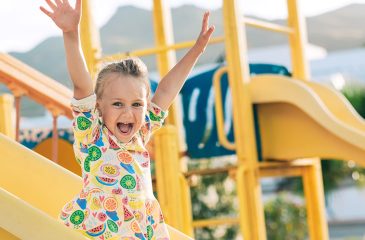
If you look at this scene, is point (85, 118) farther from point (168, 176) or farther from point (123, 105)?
point (168, 176)

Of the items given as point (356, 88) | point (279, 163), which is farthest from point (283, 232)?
point (279, 163)

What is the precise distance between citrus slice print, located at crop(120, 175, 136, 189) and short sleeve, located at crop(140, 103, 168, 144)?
171 mm

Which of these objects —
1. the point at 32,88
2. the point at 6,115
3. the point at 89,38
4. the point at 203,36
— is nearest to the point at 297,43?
the point at 89,38

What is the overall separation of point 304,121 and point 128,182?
2629 mm

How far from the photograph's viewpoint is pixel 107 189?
2.37 m

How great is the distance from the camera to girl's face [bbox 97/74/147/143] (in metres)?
2.37

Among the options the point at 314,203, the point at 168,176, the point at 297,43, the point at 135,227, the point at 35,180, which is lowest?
the point at 314,203

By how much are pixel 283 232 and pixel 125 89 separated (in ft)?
52.2

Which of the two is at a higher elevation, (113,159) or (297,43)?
(297,43)

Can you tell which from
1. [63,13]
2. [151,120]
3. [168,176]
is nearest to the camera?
[63,13]

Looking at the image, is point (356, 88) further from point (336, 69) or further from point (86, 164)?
point (86, 164)

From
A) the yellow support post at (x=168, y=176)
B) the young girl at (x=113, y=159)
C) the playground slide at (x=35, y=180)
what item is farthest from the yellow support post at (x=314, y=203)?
the young girl at (x=113, y=159)

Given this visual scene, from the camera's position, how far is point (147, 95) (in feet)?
8.18

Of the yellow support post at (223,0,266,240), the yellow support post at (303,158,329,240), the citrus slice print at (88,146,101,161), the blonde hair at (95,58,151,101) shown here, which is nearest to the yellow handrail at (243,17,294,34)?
the yellow support post at (223,0,266,240)
